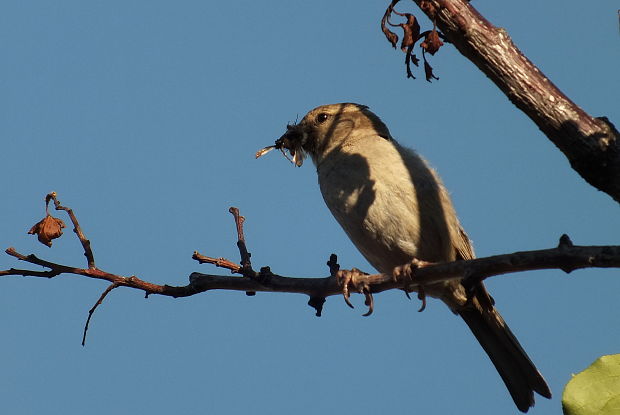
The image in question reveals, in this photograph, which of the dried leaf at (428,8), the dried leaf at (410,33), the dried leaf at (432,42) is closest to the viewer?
the dried leaf at (428,8)

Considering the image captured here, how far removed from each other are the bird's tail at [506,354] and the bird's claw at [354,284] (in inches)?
59.8

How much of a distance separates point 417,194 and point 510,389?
154cm

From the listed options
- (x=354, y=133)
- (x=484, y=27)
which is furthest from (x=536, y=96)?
(x=354, y=133)

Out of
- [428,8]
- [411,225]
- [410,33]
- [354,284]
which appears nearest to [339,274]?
[354,284]

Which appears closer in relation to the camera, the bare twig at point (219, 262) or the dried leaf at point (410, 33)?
the dried leaf at point (410, 33)

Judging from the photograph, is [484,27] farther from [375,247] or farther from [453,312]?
[453,312]

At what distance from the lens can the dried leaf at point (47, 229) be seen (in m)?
4.12

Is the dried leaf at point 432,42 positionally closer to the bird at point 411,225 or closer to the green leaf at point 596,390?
the green leaf at point 596,390

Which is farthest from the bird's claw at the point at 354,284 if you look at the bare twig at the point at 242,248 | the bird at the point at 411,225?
the bird at the point at 411,225

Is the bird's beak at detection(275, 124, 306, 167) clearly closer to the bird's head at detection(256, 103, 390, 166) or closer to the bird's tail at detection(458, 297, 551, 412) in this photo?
the bird's head at detection(256, 103, 390, 166)

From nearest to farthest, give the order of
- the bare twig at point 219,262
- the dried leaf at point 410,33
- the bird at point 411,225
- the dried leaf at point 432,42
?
the dried leaf at point 432,42, the dried leaf at point 410,33, the bare twig at point 219,262, the bird at point 411,225

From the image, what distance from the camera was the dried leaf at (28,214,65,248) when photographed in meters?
4.12

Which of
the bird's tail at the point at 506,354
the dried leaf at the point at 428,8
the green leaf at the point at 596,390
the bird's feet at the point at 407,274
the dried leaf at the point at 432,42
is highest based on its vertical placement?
the dried leaf at the point at 428,8

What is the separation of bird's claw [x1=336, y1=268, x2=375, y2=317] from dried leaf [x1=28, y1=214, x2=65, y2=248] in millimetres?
1513
